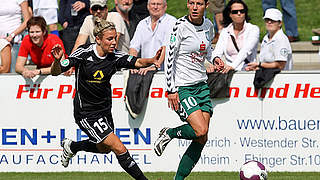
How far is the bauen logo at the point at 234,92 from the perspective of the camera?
11102 millimetres

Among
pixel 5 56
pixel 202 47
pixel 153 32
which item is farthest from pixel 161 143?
pixel 5 56

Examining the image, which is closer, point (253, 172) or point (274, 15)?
point (253, 172)

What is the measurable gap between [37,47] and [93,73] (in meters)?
2.64

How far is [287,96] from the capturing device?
1113cm

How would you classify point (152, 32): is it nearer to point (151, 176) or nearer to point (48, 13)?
point (151, 176)

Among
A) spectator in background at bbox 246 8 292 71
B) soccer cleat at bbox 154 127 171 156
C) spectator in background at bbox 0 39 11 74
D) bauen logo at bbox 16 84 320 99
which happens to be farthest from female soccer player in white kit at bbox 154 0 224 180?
spectator in background at bbox 0 39 11 74

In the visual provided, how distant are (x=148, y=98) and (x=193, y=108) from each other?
222 centimetres

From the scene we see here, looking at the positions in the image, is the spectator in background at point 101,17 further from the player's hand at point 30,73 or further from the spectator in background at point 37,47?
the player's hand at point 30,73

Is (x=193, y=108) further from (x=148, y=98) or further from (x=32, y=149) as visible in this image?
(x=32, y=149)

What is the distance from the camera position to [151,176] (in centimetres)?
1095

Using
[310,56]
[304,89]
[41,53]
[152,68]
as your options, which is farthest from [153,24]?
[310,56]

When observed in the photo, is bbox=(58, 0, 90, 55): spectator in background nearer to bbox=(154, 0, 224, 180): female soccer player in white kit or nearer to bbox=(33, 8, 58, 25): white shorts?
bbox=(33, 8, 58, 25): white shorts

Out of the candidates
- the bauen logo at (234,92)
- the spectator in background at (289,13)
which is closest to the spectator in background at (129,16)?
the bauen logo at (234,92)

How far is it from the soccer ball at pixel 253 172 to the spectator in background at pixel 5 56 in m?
4.65
